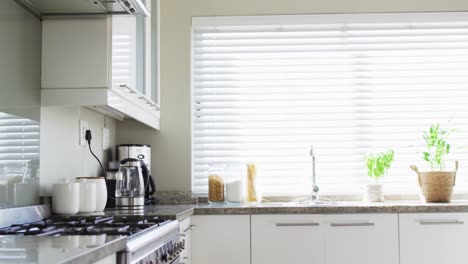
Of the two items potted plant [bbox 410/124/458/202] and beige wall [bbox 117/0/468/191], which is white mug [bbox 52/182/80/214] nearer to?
beige wall [bbox 117/0/468/191]

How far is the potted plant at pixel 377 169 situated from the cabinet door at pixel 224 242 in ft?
2.95

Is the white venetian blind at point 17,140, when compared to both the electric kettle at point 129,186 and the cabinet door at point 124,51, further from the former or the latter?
the electric kettle at point 129,186

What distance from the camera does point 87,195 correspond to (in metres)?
2.94

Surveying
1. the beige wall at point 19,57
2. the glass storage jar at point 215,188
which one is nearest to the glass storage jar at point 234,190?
the glass storage jar at point 215,188

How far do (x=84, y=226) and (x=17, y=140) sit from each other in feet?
1.67

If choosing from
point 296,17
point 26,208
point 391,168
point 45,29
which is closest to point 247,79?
point 296,17

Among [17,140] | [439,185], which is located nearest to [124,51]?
[17,140]

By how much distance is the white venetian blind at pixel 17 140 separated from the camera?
235 cm

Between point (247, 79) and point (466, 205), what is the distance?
1.55 metres

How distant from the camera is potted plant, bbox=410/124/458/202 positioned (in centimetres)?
364

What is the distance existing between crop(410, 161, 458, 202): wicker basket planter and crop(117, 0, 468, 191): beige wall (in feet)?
3.58

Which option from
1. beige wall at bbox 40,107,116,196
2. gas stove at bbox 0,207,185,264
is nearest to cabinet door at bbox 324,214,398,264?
gas stove at bbox 0,207,185,264

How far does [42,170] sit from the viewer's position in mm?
2738

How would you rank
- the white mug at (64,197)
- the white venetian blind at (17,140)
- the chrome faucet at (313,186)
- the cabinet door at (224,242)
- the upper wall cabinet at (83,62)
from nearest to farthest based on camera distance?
the white venetian blind at (17,140) → the upper wall cabinet at (83,62) → the white mug at (64,197) → the cabinet door at (224,242) → the chrome faucet at (313,186)
